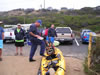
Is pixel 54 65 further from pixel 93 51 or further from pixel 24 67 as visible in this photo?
pixel 24 67

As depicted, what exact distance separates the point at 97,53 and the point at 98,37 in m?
0.55

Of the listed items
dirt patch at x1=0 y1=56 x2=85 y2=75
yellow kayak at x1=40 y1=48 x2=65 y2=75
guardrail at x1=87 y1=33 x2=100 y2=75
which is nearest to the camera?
yellow kayak at x1=40 y1=48 x2=65 y2=75

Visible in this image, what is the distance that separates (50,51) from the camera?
7.37 m

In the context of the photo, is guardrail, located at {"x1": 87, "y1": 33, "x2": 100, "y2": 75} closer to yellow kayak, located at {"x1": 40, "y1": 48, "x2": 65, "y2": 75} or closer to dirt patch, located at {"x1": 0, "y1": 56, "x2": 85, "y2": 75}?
dirt patch, located at {"x1": 0, "y1": 56, "x2": 85, "y2": 75}

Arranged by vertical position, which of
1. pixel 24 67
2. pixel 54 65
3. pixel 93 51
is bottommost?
pixel 24 67

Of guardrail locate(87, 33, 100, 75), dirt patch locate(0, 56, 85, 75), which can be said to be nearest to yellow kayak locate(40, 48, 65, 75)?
dirt patch locate(0, 56, 85, 75)

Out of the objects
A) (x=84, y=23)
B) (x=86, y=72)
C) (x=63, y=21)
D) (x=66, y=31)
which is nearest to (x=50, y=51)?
(x=86, y=72)

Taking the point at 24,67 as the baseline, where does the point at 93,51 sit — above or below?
above

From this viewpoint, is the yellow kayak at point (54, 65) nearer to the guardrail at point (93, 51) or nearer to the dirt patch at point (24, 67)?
the dirt patch at point (24, 67)

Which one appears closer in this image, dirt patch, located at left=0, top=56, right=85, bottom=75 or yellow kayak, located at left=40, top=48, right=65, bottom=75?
yellow kayak, located at left=40, top=48, right=65, bottom=75

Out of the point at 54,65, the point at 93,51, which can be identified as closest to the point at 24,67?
the point at 54,65

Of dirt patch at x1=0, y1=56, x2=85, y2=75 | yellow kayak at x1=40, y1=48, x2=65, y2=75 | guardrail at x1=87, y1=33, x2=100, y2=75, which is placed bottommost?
dirt patch at x1=0, y1=56, x2=85, y2=75

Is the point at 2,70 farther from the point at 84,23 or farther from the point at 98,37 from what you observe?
the point at 84,23

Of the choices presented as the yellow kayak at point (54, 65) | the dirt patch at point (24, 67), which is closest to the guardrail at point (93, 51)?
the dirt patch at point (24, 67)
